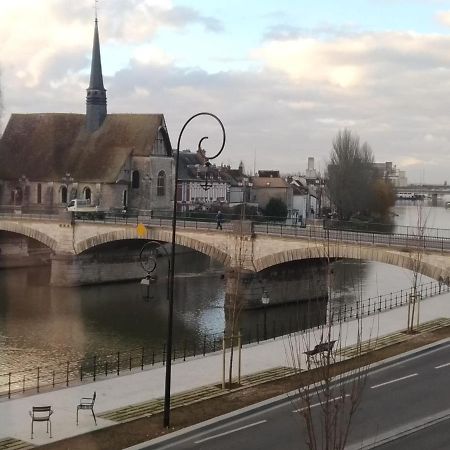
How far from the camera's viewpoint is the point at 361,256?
3734cm

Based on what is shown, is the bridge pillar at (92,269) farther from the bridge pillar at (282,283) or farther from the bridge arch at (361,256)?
the bridge arch at (361,256)

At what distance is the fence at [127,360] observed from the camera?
2444 cm

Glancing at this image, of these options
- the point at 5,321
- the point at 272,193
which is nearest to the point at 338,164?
the point at 272,193

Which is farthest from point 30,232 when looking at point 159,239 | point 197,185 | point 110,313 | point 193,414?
point 193,414

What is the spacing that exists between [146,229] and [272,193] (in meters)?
56.4

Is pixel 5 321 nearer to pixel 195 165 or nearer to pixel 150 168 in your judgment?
pixel 150 168

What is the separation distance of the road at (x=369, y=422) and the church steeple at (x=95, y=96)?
5042 cm

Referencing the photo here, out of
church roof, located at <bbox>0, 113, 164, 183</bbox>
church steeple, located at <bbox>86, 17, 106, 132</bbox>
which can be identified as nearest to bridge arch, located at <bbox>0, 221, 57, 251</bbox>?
church roof, located at <bbox>0, 113, 164, 183</bbox>

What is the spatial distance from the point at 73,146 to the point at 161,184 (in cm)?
882

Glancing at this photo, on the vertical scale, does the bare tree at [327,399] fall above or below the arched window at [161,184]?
below

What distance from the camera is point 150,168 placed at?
66.9 m

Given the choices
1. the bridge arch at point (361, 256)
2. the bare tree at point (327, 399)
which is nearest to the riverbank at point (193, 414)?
the bare tree at point (327, 399)

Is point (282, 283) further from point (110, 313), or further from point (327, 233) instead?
point (110, 313)

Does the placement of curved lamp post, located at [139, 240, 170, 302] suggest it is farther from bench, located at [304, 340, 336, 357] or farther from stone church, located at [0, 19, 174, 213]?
stone church, located at [0, 19, 174, 213]
